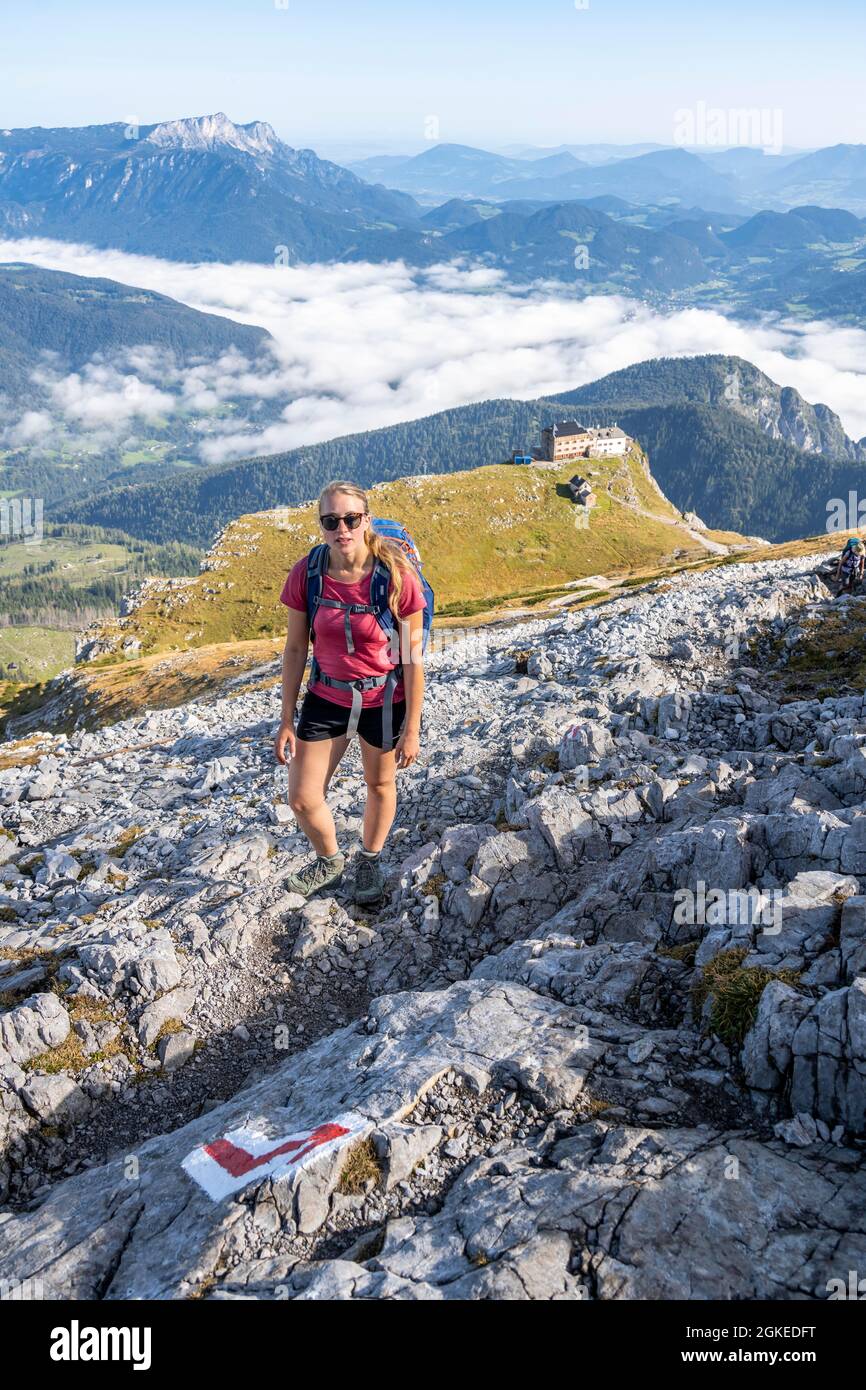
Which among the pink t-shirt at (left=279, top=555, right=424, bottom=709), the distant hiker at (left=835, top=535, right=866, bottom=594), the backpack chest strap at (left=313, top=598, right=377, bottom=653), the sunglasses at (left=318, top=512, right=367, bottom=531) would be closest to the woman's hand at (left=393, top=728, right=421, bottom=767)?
the pink t-shirt at (left=279, top=555, right=424, bottom=709)

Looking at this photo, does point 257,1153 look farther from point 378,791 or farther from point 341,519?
point 341,519

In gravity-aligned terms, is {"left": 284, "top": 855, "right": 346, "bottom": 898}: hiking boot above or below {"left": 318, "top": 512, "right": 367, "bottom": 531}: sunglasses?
below

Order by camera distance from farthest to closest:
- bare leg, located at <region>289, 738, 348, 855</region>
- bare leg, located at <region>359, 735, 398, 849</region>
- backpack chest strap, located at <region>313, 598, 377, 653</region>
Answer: bare leg, located at <region>359, 735, 398, 849</region> < bare leg, located at <region>289, 738, 348, 855</region> < backpack chest strap, located at <region>313, 598, 377, 653</region>

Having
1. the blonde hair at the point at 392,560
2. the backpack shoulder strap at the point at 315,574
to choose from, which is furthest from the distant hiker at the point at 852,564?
the backpack shoulder strap at the point at 315,574

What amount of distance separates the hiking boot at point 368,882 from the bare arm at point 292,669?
106 inches

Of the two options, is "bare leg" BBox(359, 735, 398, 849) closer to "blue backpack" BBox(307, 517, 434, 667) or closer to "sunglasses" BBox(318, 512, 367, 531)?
"blue backpack" BBox(307, 517, 434, 667)

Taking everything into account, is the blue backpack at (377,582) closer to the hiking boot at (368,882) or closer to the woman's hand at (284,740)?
the woman's hand at (284,740)

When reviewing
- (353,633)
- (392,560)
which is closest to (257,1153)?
(353,633)

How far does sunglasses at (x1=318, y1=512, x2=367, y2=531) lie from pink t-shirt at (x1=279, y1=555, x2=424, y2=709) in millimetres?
643

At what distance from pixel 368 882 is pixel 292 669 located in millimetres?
4098

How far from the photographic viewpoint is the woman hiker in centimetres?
954

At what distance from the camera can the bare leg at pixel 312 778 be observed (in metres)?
10.7
